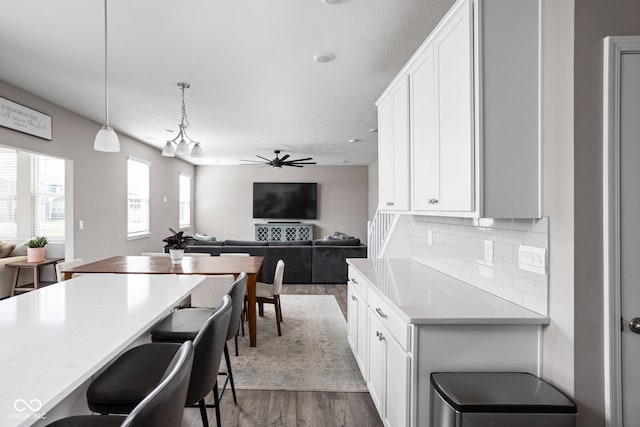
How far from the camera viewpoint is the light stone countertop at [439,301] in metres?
1.43

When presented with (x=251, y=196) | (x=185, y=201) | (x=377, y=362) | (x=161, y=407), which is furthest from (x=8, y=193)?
(x=161, y=407)

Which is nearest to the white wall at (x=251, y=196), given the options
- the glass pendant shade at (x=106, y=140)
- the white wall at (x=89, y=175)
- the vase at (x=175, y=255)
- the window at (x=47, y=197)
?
the white wall at (x=89, y=175)

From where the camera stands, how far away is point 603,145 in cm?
131

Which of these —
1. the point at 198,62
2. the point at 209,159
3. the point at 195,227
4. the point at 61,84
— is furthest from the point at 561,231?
the point at 195,227

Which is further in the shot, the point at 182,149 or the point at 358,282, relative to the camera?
the point at 182,149

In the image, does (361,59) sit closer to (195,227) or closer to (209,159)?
(209,159)

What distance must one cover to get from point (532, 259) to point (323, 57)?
2204 millimetres

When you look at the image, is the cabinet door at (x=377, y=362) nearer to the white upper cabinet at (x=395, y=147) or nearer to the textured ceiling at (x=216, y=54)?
the white upper cabinet at (x=395, y=147)

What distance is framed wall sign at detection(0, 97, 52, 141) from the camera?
3.42 meters

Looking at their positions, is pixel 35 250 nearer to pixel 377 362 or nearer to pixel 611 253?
pixel 377 362

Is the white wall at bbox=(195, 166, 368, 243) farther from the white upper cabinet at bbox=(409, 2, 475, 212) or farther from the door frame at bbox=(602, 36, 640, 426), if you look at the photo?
the door frame at bbox=(602, 36, 640, 426)

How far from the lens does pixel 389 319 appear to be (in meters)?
1.73

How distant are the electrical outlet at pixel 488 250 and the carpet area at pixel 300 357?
51.5 inches

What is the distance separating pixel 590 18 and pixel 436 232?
1570 mm
